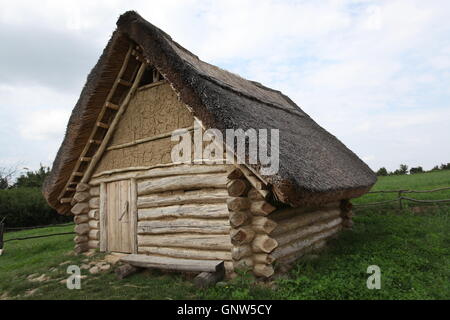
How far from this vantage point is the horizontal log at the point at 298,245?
5398 millimetres

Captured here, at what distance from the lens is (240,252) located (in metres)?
4.98

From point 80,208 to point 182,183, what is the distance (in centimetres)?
384

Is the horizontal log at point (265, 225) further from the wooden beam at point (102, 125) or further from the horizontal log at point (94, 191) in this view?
the horizontal log at point (94, 191)

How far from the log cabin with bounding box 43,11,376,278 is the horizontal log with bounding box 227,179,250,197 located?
2cm

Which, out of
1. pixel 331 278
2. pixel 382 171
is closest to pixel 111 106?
pixel 331 278

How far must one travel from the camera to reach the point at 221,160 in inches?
214

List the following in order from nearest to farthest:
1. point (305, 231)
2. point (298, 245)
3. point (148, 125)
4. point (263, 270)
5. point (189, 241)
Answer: point (263, 270), point (189, 241), point (298, 245), point (305, 231), point (148, 125)

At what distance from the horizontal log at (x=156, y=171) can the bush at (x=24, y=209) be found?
1344 centimetres

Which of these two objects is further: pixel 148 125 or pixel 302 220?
pixel 148 125

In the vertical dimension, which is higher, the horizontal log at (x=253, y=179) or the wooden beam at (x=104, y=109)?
the wooden beam at (x=104, y=109)

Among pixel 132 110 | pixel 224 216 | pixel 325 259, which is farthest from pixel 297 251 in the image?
pixel 132 110

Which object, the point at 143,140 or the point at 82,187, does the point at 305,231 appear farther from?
the point at 82,187

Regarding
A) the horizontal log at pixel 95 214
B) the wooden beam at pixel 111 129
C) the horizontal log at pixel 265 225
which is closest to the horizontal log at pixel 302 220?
the horizontal log at pixel 265 225
